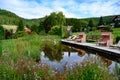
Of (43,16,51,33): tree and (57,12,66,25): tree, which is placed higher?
(57,12,66,25): tree

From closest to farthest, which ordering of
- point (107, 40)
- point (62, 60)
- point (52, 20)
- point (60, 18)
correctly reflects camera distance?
point (62, 60)
point (107, 40)
point (52, 20)
point (60, 18)

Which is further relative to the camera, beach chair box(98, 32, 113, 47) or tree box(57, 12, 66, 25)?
tree box(57, 12, 66, 25)

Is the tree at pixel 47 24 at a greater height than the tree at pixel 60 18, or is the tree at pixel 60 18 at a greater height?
the tree at pixel 60 18

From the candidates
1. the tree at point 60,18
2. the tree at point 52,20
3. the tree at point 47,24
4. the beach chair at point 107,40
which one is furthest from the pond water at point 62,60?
the tree at point 60,18

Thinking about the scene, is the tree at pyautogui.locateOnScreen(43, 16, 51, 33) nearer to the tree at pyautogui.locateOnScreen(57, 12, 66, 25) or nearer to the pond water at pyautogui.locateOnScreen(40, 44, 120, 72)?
the tree at pyautogui.locateOnScreen(57, 12, 66, 25)

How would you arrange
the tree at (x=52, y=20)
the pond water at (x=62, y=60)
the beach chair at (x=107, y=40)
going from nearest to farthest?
the pond water at (x=62, y=60) → the beach chair at (x=107, y=40) → the tree at (x=52, y=20)

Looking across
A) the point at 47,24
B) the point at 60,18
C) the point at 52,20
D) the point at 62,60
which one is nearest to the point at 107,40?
the point at 62,60

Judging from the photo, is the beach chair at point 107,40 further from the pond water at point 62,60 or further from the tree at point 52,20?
the tree at point 52,20

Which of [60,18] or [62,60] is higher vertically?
[60,18]

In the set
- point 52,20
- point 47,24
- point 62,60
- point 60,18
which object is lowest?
point 62,60

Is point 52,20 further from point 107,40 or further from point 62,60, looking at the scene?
point 62,60

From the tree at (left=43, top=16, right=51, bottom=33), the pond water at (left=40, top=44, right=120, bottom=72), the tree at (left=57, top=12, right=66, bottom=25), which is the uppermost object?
the tree at (left=57, top=12, right=66, bottom=25)

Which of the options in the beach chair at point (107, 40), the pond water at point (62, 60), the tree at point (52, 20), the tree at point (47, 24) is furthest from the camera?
the tree at point (47, 24)

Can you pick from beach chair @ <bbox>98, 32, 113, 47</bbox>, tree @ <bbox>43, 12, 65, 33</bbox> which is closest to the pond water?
beach chair @ <bbox>98, 32, 113, 47</bbox>
